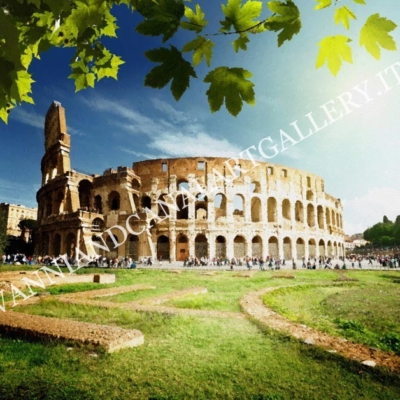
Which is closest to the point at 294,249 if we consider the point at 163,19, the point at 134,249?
the point at 134,249

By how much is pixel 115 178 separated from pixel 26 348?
22853 millimetres

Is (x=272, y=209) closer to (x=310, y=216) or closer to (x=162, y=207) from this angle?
(x=310, y=216)

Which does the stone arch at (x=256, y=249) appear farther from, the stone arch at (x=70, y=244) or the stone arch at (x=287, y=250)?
the stone arch at (x=70, y=244)

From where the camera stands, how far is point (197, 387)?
306 centimetres

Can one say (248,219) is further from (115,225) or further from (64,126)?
(64,126)

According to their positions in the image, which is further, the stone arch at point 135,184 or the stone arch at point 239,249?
the stone arch at point 135,184

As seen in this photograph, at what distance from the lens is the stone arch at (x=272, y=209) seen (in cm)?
2865

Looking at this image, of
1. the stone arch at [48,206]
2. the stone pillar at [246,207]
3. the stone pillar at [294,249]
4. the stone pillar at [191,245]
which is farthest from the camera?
the stone pillar at [294,249]

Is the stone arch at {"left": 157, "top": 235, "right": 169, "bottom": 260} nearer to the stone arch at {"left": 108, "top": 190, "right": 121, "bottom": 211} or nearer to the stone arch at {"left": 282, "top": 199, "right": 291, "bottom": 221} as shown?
the stone arch at {"left": 108, "top": 190, "right": 121, "bottom": 211}

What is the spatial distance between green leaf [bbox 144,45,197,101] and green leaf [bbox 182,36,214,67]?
0.26 ft

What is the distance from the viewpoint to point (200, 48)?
1.49 metres

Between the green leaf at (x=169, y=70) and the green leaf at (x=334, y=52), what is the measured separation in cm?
61

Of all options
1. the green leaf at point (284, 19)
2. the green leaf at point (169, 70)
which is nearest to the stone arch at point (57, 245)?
the green leaf at point (169, 70)

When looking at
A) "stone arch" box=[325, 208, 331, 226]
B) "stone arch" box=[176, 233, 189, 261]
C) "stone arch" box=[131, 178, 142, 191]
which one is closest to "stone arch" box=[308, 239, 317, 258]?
"stone arch" box=[325, 208, 331, 226]
